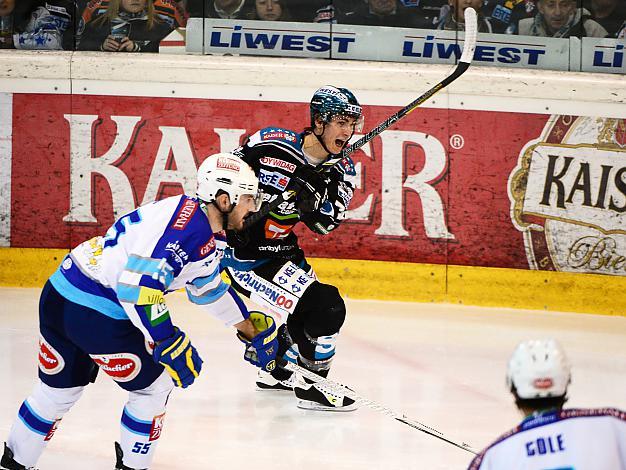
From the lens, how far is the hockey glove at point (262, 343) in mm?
3988

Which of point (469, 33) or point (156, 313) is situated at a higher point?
point (469, 33)

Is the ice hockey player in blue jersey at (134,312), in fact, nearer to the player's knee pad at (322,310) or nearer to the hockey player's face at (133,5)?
the player's knee pad at (322,310)

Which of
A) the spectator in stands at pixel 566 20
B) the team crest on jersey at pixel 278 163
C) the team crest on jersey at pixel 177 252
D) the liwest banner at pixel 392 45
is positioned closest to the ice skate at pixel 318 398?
the team crest on jersey at pixel 278 163

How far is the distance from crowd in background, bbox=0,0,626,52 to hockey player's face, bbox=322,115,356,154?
7.84 ft

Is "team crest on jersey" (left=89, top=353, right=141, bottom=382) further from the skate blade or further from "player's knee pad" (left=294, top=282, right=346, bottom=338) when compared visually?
the skate blade

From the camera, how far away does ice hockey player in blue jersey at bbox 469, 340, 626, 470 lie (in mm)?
2053

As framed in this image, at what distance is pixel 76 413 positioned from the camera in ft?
15.5

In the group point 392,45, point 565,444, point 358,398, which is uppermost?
point 392,45

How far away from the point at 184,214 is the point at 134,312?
34 cm

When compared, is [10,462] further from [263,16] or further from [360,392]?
[263,16]

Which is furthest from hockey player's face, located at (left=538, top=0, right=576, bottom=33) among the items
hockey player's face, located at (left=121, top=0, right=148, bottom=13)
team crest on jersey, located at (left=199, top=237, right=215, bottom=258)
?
team crest on jersey, located at (left=199, top=237, right=215, bottom=258)

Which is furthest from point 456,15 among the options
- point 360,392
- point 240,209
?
point 240,209

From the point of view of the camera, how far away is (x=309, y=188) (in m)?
4.76

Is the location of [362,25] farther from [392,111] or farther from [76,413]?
[76,413]
